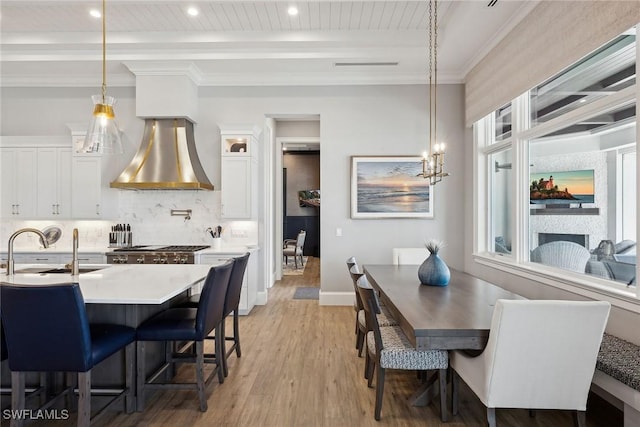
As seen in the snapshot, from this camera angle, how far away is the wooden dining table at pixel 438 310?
1.86 meters

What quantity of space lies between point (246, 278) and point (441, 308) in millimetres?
2896

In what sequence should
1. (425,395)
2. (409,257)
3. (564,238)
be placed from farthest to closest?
1. (409,257)
2. (564,238)
3. (425,395)

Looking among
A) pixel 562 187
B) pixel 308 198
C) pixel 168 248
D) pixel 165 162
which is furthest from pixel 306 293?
pixel 308 198

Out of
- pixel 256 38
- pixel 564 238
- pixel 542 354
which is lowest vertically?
pixel 542 354

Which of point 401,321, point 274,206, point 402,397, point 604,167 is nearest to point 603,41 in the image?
point 604,167

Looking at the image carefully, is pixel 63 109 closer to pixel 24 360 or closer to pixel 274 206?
pixel 274 206

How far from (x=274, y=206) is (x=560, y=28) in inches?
199

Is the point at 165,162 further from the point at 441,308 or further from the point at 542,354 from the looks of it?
the point at 542,354

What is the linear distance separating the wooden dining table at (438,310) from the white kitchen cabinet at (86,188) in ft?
12.3

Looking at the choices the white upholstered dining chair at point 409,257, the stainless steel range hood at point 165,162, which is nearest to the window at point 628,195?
the white upholstered dining chair at point 409,257

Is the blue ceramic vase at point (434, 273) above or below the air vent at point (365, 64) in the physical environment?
below

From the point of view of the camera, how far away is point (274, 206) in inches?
268

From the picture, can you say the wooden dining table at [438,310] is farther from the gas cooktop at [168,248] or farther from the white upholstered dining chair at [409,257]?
the gas cooktop at [168,248]

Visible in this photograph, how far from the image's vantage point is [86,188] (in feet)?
15.5
